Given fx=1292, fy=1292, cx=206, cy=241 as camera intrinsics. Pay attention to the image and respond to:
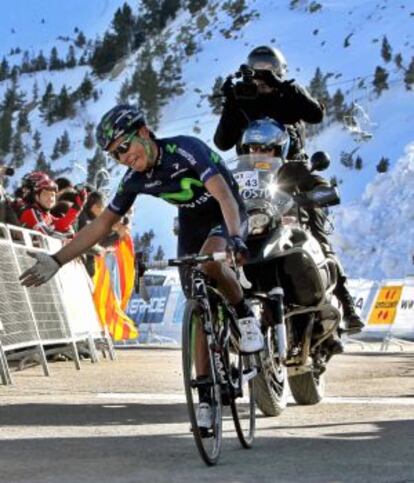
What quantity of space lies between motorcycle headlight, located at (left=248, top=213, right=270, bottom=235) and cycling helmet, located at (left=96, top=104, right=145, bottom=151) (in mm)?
1431

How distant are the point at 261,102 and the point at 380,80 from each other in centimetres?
9797

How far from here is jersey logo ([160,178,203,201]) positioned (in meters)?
6.89

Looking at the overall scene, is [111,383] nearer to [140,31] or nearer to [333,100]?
[333,100]

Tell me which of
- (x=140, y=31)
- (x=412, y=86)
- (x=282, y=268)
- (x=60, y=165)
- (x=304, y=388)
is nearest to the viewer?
(x=282, y=268)

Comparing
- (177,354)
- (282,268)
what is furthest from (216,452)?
(177,354)

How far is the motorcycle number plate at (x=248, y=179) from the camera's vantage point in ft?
26.5

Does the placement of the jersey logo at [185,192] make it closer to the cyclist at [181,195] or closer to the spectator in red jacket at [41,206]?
the cyclist at [181,195]

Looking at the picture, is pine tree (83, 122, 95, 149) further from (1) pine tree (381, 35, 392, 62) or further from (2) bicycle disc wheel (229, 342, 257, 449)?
(2) bicycle disc wheel (229, 342, 257, 449)

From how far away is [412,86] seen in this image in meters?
98.8

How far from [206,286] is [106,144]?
921 millimetres

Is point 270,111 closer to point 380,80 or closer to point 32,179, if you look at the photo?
point 32,179

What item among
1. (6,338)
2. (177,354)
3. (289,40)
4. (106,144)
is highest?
(289,40)

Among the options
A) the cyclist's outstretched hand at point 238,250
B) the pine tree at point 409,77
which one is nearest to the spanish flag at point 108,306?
the cyclist's outstretched hand at point 238,250

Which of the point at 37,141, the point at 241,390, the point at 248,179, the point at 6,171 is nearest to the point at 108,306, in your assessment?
the point at 6,171
